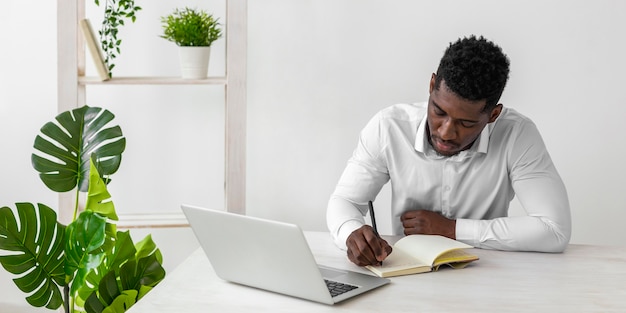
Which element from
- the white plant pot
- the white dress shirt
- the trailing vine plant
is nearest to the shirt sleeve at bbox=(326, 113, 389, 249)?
the white dress shirt

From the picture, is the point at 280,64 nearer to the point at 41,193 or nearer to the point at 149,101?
the point at 149,101

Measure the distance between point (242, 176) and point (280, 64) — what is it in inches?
22.2

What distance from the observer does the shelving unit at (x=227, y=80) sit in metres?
2.83

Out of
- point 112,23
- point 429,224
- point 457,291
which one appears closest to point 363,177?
point 429,224

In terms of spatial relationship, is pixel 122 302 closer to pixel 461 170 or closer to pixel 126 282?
pixel 126 282

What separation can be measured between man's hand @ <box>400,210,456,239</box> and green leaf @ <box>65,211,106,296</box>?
35.3 inches

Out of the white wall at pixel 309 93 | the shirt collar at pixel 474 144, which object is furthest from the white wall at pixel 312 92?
the shirt collar at pixel 474 144

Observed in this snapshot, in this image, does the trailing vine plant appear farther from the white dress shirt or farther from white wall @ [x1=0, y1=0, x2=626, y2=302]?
the white dress shirt

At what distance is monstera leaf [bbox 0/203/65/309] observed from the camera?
7.74ft

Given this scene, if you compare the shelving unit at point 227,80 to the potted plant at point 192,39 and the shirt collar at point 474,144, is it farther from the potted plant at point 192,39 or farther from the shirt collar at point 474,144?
the shirt collar at point 474,144

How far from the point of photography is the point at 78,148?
8.57 feet

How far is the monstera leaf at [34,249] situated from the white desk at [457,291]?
60 cm

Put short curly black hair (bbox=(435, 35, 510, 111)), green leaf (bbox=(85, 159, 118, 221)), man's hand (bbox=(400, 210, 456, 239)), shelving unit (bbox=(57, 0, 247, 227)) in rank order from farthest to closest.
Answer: shelving unit (bbox=(57, 0, 247, 227))
green leaf (bbox=(85, 159, 118, 221))
man's hand (bbox=(400, 210, 456, 239))
short curly black hair (bbox=(435, 35, 510, 111))

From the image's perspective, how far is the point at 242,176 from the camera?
298cm
